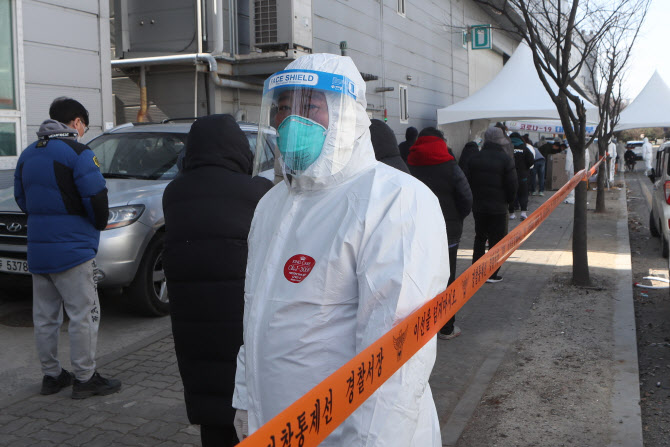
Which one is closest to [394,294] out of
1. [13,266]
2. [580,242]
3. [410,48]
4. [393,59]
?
[13,266]

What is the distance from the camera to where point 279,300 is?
76.9 inches

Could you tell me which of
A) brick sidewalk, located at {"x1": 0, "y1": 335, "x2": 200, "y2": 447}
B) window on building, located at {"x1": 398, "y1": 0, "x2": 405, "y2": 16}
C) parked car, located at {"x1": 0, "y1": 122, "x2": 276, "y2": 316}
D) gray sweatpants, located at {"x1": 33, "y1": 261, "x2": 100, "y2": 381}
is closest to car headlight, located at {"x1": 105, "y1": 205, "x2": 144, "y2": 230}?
parked car, located at {"x1": 0, "y1": 122, "x2": 276, "y2": 316}

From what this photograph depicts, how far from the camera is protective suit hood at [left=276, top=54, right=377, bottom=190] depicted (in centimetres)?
200

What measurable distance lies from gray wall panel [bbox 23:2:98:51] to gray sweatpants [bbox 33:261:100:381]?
4.97 m

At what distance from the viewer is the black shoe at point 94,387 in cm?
475

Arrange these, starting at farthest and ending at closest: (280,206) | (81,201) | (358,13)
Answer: (358,13)
(81,201)
(280,206)

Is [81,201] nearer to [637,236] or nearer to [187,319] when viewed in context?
[187,319]

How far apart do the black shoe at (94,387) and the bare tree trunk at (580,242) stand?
Answer: 5334 millimetres

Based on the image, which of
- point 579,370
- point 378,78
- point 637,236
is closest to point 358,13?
point 378,78

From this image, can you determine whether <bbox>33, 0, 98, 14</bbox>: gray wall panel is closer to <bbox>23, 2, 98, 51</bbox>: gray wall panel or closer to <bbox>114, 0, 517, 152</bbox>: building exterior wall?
<bbox>23, 2, 98, 51</bbox>: gray wall panel

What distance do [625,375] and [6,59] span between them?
24.7 feet

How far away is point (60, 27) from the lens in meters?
8.84

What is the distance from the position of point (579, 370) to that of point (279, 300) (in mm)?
4000

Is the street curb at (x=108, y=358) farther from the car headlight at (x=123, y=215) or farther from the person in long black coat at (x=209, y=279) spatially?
the person in long black coat at (x=209, y=279)
